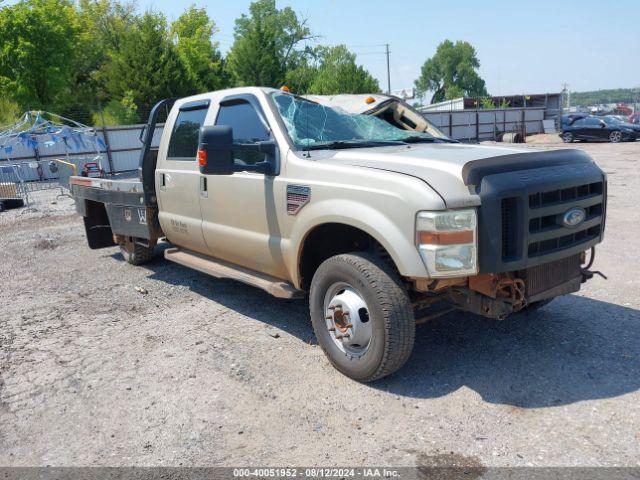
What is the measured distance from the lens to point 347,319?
3.78 m

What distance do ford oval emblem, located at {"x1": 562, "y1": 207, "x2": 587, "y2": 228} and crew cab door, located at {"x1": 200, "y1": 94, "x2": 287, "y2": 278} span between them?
1990mm

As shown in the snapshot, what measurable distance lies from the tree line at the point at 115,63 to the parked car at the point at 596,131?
15.1m

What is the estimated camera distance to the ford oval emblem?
355 cm

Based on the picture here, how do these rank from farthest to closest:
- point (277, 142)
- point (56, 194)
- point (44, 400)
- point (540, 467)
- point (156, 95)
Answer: point (156, 95), point (56, 194), point (277, 142), point (44, 400), point (540, 467)

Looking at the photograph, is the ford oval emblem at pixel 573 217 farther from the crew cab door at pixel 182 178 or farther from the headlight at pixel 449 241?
the crew cab door at pixel 182 178

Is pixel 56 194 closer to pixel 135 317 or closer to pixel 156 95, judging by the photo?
pixel 135 317

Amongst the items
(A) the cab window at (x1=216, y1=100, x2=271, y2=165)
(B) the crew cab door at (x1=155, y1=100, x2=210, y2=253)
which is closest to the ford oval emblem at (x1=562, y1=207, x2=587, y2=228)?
(A) the cab window at (x1=216, y1=100, x2=271, y2=165)

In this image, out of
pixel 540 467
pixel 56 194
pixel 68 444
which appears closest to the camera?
pixel 540 467

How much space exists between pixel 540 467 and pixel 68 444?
2671mm

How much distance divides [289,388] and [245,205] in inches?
62.4

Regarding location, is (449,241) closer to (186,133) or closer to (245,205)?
(245,205)

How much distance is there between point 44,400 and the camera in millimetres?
3816

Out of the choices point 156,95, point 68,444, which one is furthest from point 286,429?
point 156,95

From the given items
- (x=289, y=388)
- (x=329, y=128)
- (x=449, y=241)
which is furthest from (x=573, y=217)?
(x=289, y=388)
